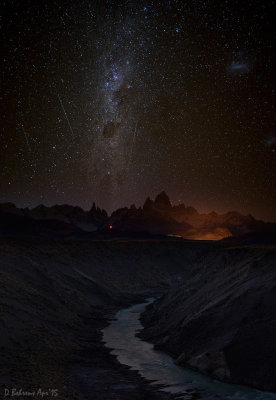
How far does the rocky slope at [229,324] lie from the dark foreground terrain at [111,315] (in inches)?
2.0

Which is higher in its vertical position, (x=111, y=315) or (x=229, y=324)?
(x=229, y=324)

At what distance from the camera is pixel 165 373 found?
18312mm

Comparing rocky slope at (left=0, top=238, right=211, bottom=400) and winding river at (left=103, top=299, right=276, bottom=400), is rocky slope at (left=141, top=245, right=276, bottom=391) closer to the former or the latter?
winding river at (left=103, top=299, right=276, bottom=400)

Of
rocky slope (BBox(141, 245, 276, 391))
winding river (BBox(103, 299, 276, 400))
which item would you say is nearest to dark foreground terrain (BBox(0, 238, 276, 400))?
rocky slope (BBox(141, 245, 276, 391))

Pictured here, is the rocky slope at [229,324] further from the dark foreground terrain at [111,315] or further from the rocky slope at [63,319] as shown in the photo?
the rocky slope at [63,319]

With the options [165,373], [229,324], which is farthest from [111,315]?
[229,324]

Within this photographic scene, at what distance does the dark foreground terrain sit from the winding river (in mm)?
622

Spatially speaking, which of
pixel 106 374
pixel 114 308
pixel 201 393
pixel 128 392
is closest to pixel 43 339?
pixel 106 374

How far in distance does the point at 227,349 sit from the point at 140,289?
4862cm

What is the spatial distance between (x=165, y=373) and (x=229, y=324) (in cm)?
466

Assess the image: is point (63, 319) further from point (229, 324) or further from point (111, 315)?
point (229, 324)

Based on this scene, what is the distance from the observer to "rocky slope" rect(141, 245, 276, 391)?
643 inches

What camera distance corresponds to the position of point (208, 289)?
28.4 m

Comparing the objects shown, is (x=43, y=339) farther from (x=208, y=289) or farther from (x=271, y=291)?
(x=271, y=291)
